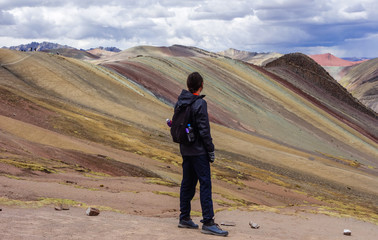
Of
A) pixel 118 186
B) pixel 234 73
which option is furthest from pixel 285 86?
pixel 118 186

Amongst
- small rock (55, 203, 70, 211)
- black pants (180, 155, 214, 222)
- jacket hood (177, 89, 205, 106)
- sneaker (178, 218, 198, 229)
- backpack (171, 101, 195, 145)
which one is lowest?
small rock (55, 203, 70, 211)

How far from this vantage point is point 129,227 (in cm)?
666

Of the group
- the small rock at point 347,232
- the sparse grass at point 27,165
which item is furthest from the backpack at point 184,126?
the sparse grass at point 27,165

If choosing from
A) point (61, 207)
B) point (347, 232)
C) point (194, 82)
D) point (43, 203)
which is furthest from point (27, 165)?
point (347, 232)

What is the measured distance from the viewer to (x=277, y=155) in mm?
29125

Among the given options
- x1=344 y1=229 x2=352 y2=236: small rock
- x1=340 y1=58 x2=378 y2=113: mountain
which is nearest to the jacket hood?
x1=344 y1=229 x2=352 y2=236: small rock

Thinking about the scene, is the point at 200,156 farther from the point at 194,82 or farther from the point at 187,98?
the point at 194,82

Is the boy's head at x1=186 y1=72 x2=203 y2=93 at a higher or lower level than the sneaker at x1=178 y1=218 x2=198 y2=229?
higher

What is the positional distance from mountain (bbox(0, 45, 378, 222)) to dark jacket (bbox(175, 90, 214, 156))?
2.30 m

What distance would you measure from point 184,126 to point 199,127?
25cm

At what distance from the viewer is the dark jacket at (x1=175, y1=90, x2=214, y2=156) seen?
6.93 metres

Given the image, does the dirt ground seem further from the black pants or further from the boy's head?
the boy's head

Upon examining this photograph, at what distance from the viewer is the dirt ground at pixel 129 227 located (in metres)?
5.98

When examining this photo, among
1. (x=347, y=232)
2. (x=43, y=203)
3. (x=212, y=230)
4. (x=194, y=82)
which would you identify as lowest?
(x=43, y=203)
